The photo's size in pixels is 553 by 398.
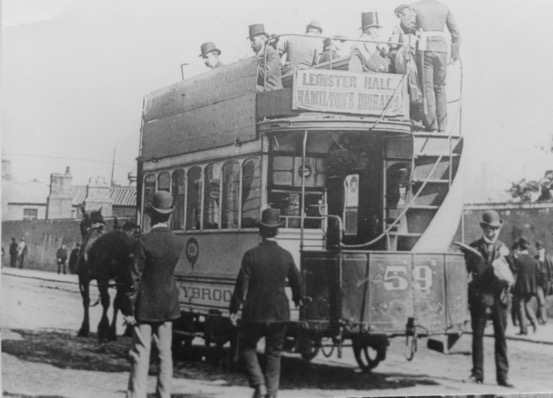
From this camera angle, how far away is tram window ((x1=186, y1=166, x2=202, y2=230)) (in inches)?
242

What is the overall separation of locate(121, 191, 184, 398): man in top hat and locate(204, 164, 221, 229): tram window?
1.10 metres

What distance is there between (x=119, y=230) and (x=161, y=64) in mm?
1441

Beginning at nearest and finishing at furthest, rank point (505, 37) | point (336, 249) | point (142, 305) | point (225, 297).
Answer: point (142, 305)
point (336, 249)
point (225, 297)
point (505, 37)

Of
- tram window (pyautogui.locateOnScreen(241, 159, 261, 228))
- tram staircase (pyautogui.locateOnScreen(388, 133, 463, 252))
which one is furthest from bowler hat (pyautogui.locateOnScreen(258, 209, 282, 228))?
tram staircase (pyautogui.locateOnScreen(388, 133, 463, 252))

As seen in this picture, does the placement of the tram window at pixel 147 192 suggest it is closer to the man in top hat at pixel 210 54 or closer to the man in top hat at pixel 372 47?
the man in top hat at pixel 210 54

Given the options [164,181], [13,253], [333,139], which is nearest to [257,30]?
[333,139]

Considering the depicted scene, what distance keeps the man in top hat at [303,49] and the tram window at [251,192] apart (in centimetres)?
82

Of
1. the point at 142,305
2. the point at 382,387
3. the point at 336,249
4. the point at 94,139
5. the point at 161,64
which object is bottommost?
the point at 382,387

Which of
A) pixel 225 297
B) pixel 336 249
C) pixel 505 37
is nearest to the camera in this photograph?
pixel 336 249

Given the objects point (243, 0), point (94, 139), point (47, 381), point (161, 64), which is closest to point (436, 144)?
point (243, 0)

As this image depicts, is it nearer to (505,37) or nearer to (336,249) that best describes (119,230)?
(336,249)

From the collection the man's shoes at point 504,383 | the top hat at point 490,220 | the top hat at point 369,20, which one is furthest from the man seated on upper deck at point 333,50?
the man's shoes at point 504,383

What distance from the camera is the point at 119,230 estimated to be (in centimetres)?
647

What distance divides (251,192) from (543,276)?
9.17 ft
